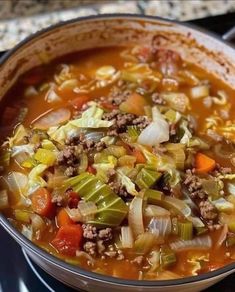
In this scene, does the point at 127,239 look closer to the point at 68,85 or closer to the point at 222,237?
the point at 222,237

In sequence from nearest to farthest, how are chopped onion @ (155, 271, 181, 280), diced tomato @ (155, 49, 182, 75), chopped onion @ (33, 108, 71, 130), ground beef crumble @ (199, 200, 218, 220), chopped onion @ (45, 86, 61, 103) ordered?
1. chopped onion @ (155, 271, 181, 280)
2. ground beef crumble @ (199, 200, 218, 220)
3. chopped onion @ (33, 108, 71, 130)
4. chopped onion @ (45, 86, 61, 103)
5. diced tomato @ (155, 49, 182, 75)

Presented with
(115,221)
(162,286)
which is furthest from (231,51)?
(162,286)

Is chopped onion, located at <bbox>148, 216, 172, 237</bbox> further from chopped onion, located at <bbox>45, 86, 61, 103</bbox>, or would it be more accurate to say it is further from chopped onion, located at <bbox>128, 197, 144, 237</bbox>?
chopped onion, located at <bbox>45, 86, 61, 103</bbox>

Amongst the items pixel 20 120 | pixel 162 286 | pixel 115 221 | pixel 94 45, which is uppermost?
pixel 94 45

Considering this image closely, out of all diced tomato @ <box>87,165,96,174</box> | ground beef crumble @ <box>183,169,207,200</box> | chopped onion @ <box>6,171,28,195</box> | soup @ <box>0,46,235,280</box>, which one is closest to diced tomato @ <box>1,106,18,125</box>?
soup @ <box>0,46,235,280</box>

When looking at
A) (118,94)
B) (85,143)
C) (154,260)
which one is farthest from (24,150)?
(154,260)

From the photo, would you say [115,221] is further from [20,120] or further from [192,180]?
[20,120]
